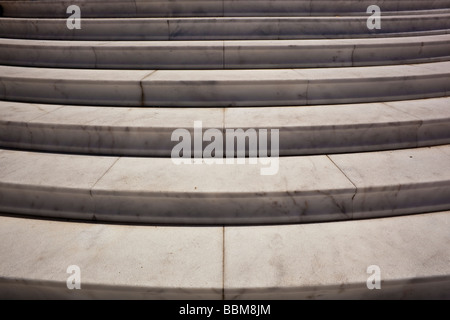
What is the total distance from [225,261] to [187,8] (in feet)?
15.9

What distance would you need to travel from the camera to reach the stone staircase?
2.01 metres

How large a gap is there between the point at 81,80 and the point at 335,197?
3.57 m

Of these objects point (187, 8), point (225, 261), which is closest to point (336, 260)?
point (225, 261)

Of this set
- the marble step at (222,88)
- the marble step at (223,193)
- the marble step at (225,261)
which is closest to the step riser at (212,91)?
the marble step at (222,88)

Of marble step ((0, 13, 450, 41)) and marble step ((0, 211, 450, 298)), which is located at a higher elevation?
marble step ((0, 13, 450, 41))

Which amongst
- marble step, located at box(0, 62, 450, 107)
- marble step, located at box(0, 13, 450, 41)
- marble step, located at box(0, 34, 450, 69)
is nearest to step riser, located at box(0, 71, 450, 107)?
marble step, located at box(0, 62, 450, 107)

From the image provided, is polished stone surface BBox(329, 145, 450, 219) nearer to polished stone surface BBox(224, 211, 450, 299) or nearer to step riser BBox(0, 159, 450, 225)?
step riser BBox(0, 159, 450, 225)

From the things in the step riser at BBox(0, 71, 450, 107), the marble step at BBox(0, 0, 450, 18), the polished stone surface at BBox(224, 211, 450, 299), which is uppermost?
the marble step at BBox(0, 0, 450, 18)

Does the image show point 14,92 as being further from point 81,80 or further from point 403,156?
point 403,156

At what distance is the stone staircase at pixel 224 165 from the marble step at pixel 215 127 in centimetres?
2

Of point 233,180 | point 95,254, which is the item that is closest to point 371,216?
point 233,180
